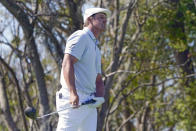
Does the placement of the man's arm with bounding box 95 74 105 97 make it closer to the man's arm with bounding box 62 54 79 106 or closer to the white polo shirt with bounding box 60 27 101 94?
the white polo shirt with bounding box 60 27 101 94

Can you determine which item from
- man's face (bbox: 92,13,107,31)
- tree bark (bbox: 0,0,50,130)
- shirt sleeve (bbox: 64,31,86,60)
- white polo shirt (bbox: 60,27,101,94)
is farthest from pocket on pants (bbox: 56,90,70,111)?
tree bark (bbox: 0,0,50,130)

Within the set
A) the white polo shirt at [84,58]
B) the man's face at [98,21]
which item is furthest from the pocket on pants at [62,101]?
the man's face at [98,21]

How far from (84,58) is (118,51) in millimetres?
6317

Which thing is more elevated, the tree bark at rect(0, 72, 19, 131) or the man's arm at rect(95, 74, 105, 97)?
the man's arm at rect(95, 74, 105, 97)

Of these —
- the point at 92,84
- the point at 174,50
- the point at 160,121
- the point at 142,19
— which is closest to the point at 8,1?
the point at 142,19

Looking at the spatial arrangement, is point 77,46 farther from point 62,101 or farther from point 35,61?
point 35,61

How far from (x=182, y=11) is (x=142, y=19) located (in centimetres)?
140

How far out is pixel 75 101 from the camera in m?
5.77

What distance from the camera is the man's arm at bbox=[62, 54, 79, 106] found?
5.78 metres

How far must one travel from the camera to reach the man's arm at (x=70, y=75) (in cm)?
578

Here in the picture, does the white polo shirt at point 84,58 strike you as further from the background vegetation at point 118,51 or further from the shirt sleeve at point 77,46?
the background vegetation at point 118,51

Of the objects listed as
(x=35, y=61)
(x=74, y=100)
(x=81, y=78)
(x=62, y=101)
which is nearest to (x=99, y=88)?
(x=81, y=78)

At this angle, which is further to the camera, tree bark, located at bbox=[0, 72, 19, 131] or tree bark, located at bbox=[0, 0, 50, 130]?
tree bark, located at bbox=[0, 72, 19, 131]

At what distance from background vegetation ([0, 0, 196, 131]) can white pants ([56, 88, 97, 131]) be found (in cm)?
439
